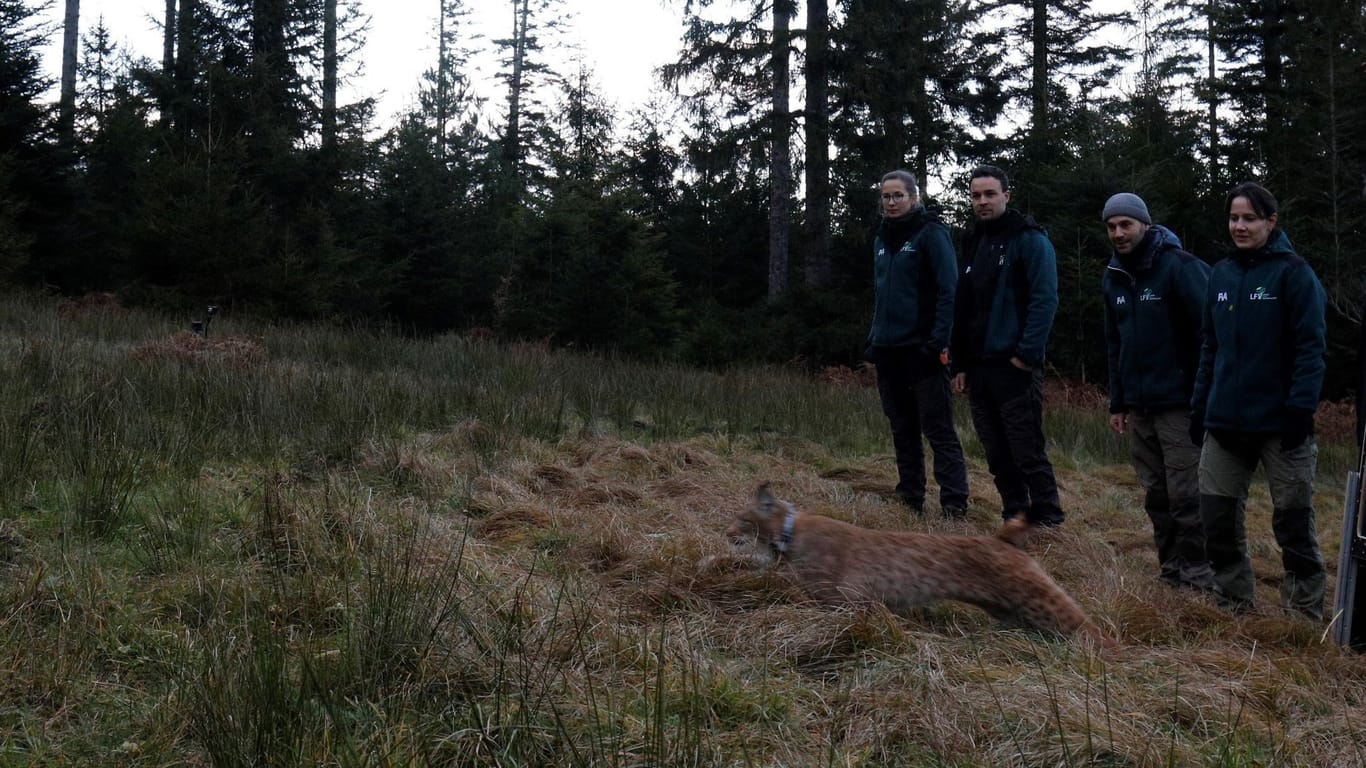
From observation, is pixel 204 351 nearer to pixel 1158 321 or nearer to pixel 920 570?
pixel 920 570

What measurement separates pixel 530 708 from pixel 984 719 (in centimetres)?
A: 122

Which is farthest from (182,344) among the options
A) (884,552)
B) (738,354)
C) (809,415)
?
(738,354)

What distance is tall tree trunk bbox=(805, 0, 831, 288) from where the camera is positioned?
19.2 meters

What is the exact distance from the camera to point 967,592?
3.51 meters

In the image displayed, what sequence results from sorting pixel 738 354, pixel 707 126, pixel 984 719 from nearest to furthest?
→ pixel 984 719 → pixel 738 354 → pixel 707 126

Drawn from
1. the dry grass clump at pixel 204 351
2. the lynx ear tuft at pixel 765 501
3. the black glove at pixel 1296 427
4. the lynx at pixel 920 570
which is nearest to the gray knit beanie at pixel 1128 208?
the black glove at pixel 1296 427

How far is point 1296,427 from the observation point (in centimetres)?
405

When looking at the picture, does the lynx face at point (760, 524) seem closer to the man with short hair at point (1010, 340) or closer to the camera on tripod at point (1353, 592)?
the camera on tripod at point (1353, 592)

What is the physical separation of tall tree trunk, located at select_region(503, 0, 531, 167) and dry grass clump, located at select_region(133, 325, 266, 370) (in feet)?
83.8

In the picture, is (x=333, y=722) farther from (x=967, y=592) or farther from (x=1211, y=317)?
(x=1211, y=317)

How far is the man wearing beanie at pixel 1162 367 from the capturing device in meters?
4.79

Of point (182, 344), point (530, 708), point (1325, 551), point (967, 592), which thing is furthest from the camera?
point (182, 344)

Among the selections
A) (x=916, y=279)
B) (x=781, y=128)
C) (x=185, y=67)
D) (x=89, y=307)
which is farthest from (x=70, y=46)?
(x=916, y=279)

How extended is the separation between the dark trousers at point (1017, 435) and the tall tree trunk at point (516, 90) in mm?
30109
